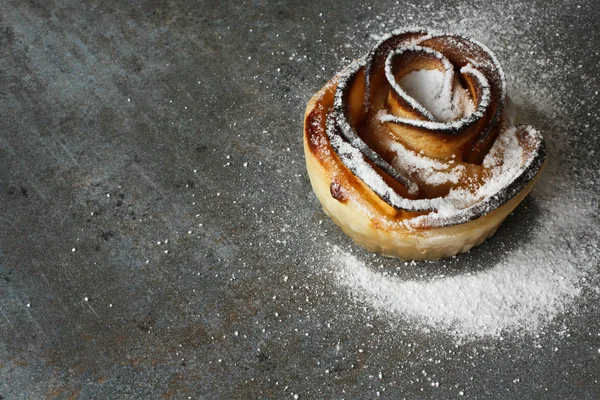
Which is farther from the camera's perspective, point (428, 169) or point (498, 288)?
point (498, 288)

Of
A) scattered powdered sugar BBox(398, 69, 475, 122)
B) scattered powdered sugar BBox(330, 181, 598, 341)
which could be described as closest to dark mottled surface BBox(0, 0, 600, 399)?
scattered powdered sugar BBox(330, 181, 598, 341)

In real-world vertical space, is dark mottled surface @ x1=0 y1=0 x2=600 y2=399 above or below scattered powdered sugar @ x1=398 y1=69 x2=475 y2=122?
below

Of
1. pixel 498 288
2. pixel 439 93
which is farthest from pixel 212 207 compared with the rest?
Result: pixel 498 288

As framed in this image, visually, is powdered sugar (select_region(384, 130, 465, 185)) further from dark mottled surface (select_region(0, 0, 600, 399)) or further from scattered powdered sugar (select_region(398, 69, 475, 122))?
dark mottled surface (select_region(0, 0, 600, 399))

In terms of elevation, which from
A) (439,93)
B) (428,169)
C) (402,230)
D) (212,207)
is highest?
(439,93)

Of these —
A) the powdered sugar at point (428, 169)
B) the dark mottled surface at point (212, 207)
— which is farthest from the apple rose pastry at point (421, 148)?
the dark mottled surface at point (212, 207)

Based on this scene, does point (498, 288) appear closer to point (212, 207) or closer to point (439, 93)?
point (439, 93)

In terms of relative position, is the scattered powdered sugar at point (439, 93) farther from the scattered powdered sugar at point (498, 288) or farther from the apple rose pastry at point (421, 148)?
the scattered powdered sugar at point (498, 288)
